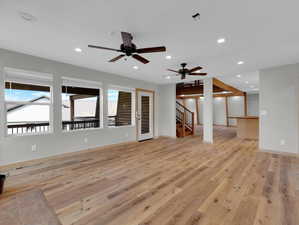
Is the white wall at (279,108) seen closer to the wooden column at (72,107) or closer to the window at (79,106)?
the window at (79,106)

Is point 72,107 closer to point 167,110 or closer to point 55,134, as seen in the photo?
point 55,134

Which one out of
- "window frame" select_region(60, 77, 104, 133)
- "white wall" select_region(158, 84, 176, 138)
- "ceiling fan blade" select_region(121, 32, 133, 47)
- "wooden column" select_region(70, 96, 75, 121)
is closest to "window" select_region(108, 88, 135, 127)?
"window frame" select_region(60, 77, 104, 133)

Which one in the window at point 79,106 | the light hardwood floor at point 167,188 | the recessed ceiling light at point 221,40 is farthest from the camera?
the window at point 79,106

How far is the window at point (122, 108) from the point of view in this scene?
237 inches

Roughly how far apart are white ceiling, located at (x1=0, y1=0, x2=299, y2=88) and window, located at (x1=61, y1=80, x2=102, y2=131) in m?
1.06

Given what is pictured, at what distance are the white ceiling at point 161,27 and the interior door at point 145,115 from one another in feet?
9.71

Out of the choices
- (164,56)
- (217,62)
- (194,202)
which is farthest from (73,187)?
(217,62)

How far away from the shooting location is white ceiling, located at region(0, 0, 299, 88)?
1.95m

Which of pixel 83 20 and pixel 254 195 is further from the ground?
pixel 83 20

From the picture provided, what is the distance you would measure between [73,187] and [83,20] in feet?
9.02

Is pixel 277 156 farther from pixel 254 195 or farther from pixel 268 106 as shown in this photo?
pixel 254 195

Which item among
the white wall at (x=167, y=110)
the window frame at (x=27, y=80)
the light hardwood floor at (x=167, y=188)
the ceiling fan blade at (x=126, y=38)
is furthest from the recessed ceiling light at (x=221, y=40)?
the window frame at (x=27, y=80)

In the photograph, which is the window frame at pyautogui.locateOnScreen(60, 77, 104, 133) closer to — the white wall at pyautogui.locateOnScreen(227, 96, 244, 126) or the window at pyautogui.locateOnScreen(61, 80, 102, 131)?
the window at pyautogui.locateOnScreen(61, 80, 102, 131)

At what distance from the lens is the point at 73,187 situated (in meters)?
2.53
